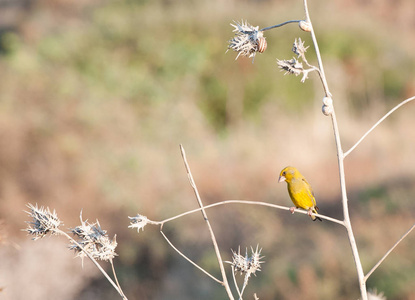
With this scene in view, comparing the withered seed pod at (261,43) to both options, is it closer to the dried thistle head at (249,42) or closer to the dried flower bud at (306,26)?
the dried thistle head at (249,42)

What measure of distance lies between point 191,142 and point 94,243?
12548 millimetres

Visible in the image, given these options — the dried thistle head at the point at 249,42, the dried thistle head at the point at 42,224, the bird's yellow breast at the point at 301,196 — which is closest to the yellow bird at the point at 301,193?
the bird's yellow breast at the point at 301,196

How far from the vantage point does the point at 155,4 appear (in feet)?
70.0

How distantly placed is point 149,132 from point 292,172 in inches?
443

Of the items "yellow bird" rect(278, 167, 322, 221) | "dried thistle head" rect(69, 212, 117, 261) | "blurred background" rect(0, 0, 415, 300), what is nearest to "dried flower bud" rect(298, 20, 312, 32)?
A: "dried thistle head" rect(69, 212, 117, 261)

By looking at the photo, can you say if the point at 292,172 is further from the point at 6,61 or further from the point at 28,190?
the point at 6,61

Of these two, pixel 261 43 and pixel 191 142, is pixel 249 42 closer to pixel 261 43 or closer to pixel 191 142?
pixel 261 43

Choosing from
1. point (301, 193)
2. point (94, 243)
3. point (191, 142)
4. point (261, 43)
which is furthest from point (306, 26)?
point (191, 142)

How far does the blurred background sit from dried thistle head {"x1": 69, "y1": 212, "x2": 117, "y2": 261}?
4398 millimetres

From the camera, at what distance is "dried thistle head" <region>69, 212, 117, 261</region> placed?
6.52ft

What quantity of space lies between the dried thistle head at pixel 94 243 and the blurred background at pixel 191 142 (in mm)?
4398

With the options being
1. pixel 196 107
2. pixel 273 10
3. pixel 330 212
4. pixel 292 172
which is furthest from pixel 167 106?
pixel 292 172

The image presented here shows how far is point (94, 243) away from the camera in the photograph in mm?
2033

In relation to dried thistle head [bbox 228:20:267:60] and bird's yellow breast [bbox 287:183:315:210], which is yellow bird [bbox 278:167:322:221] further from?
dried thistle head [bbox 228:20:267:60]
